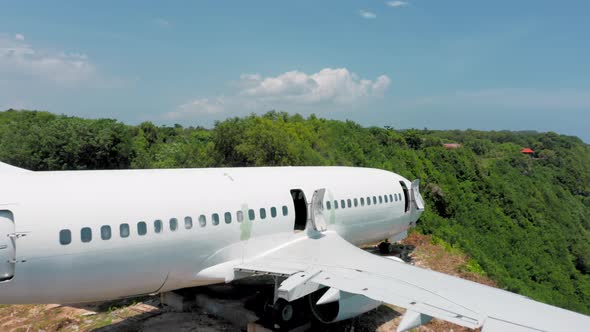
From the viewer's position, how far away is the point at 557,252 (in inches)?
1943

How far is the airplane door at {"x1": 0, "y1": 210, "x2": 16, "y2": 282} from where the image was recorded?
7.54m

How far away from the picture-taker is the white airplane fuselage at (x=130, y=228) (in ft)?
25.8

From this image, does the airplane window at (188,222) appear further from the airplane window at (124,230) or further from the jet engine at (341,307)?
the jet engine at (341,307)

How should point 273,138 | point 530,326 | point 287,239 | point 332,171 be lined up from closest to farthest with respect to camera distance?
1. point 530,326
2. point 287,239
3. point 332,171
4. point 273,138

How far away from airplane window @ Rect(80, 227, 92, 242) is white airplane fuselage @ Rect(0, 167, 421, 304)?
0.07 feet

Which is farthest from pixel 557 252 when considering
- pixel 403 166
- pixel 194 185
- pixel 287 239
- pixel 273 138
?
pixel 194 185

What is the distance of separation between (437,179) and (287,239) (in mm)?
35923

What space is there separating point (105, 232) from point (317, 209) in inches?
252

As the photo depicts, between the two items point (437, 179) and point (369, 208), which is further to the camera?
point (437, 179)

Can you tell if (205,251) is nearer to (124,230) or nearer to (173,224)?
(173,224)

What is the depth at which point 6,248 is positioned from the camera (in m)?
7.57

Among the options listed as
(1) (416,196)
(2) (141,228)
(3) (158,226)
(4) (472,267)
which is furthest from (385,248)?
(2) (141,228)

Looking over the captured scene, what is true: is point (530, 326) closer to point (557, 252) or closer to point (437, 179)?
point (437, 179)

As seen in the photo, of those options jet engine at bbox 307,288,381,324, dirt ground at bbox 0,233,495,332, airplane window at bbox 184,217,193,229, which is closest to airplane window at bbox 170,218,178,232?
airplane window at bbox 184,217,193,229
